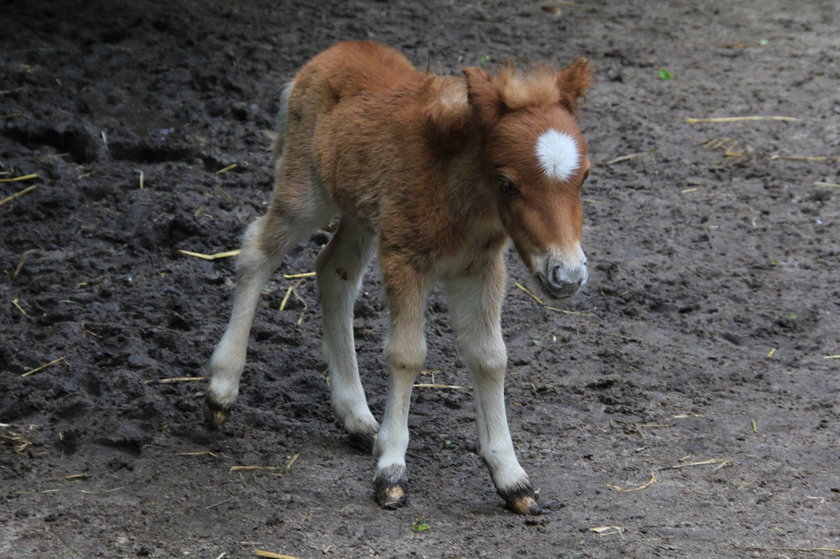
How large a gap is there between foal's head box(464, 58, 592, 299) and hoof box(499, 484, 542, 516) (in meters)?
0.99

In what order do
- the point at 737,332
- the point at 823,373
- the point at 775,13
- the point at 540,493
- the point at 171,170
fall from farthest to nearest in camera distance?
1. the point at 775,13
2. the point at 171,170
3. the point at 737,332
4. the point at 823,373
5. the point at 540,493

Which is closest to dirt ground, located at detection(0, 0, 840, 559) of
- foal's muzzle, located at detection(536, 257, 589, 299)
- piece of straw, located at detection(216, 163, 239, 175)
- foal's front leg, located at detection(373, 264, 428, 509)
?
piece of straw, located at detection(216, 163, 239, 175)

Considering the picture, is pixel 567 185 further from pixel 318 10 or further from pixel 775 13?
pixel 775 13

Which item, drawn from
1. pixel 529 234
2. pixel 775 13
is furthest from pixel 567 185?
pixel 775 13

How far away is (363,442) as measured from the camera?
5.05 m

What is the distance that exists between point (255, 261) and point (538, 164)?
1.77 m

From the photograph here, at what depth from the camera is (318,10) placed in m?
10.6

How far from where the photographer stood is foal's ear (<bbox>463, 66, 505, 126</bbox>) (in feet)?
13.7

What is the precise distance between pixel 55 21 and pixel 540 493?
6.71 meters

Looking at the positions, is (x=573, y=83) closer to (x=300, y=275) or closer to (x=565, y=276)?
(x=565, y=276)

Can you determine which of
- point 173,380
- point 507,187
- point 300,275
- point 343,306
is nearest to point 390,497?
point 343,306

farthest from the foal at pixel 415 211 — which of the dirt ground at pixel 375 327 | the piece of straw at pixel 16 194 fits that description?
the piece of straw at pixel 16 194

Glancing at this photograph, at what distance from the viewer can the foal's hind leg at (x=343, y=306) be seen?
17.0 feet

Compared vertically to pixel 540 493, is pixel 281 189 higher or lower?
higher
